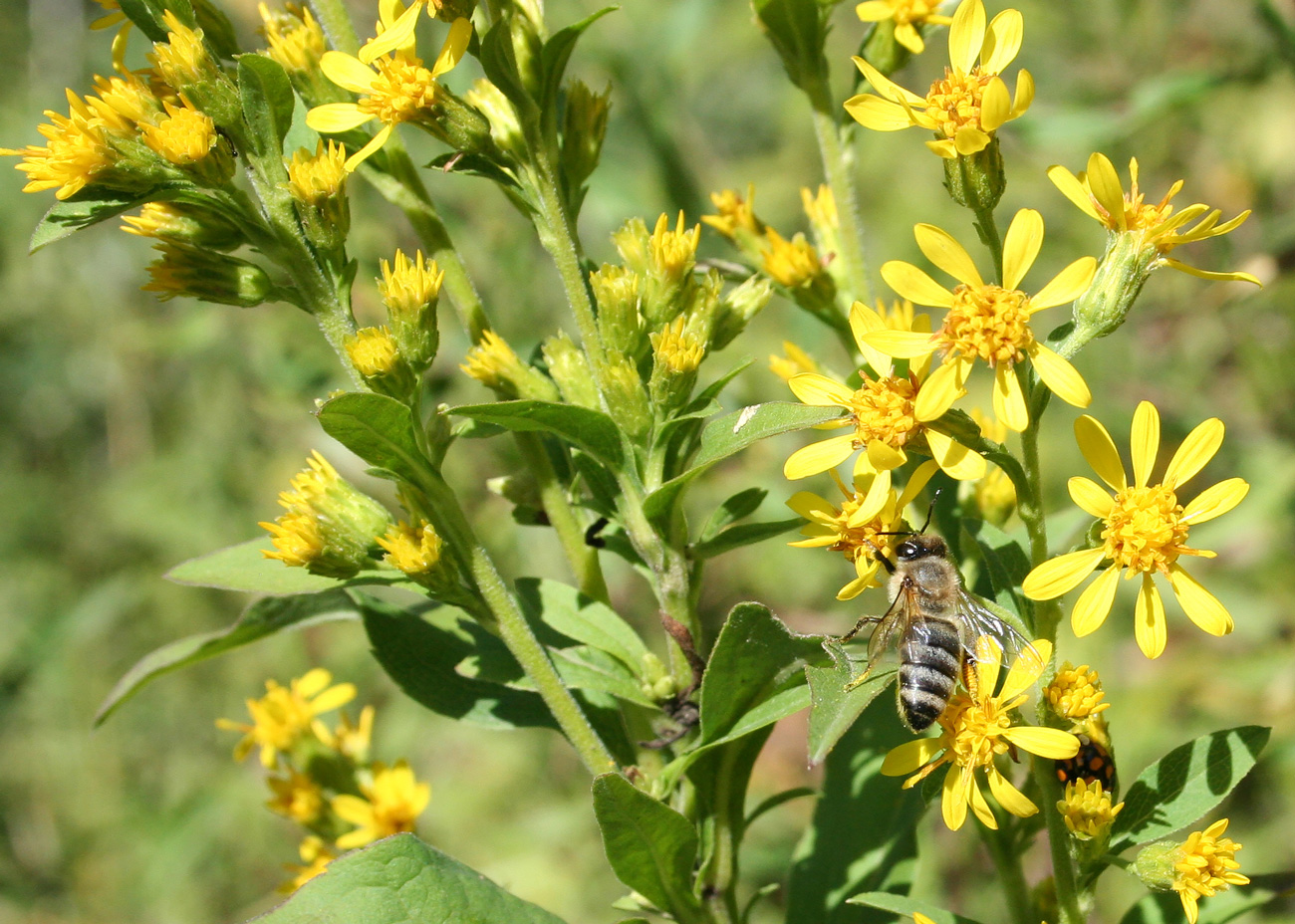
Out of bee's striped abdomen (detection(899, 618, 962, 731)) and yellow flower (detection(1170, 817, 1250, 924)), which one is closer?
yellow flower (detection(1170, 817, 1250, 924))

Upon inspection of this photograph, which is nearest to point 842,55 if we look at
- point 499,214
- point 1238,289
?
point 499,214

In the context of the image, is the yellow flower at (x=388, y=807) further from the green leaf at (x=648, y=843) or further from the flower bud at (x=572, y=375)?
the flower bud at (x=572, y=375)

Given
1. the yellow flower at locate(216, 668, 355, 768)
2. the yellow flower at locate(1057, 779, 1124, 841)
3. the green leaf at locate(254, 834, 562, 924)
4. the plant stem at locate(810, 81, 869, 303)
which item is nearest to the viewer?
the green leaf at locate(254, 834, 562, 924)

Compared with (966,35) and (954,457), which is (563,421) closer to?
(954,457)

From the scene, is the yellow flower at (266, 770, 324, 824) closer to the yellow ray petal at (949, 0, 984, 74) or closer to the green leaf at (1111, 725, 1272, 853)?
the green leaf at (1111, 725, 1272, 853)

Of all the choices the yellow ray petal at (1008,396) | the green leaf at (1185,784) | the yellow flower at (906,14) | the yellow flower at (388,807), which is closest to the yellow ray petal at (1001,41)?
the yellow flower at (906,14)

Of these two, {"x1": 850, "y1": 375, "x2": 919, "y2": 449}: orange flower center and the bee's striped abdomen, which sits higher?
{"x1": 850, "y1": 375, "x2": 919, "y2": 449}: orange flower center

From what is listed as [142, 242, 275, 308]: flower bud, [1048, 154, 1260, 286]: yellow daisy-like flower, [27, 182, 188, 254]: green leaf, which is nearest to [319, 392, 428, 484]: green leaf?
[142, 242, 275, 308]: flower bud
